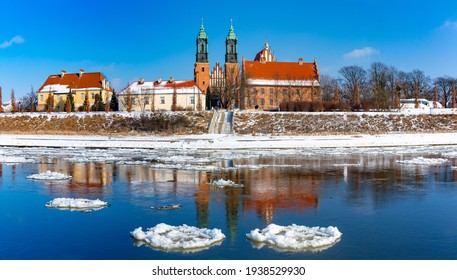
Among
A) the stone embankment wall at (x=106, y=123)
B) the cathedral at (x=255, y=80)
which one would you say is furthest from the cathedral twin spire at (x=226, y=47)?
the stone embankment wall at (x=106, y=123)

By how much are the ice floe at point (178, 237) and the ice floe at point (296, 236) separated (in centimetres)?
84

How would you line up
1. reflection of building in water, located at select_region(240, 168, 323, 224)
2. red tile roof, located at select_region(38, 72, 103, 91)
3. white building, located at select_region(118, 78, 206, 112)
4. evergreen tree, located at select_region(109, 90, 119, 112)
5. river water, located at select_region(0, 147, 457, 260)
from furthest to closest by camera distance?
red tile roof, located at select_region(38, 72, 103, 91) → evergreen tree, located at select_region(109, 90, 119, 112) → white building, located at select_region(118, 78, 206, 112) → reflection of building in water, located at select_region(240, 168, 323, 224) → river water, located at select_region(0, 147, 457, 260)

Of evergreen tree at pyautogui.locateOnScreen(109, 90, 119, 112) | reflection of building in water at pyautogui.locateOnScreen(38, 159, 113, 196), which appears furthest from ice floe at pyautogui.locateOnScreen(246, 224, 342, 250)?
evergreen tree at pyautogui.locateOnScreen(109, 90, 119, 112)

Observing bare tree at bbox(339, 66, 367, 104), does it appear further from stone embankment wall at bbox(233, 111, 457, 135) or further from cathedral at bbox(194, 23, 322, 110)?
stone embankment wall at bbox(233, 111, 457, 135)

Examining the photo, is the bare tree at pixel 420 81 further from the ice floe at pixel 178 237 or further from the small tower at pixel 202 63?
the ice floe at pixel 178 237

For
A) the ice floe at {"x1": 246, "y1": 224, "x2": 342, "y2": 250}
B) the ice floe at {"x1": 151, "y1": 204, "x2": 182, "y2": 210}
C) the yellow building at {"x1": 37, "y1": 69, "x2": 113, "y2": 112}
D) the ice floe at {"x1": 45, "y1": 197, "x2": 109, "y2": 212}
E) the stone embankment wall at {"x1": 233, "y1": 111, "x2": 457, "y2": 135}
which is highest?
the yellow building at {"x1": 37, "y1": 69, "x2": 113, "y2": 112}

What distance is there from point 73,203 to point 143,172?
7.90 m

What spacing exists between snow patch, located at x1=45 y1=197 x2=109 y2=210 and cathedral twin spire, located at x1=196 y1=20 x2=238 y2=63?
77.5m

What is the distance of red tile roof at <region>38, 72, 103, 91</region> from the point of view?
82.8 metres

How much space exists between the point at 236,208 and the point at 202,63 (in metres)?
78.3

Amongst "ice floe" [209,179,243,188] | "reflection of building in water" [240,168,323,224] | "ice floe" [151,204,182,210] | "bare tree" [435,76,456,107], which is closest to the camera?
"ice floe" [151,204,182,210]

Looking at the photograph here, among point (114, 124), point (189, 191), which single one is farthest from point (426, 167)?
point (114, 124)

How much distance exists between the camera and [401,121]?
191 feet

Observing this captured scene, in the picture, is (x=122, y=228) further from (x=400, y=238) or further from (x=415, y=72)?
(x=415, y=72)
